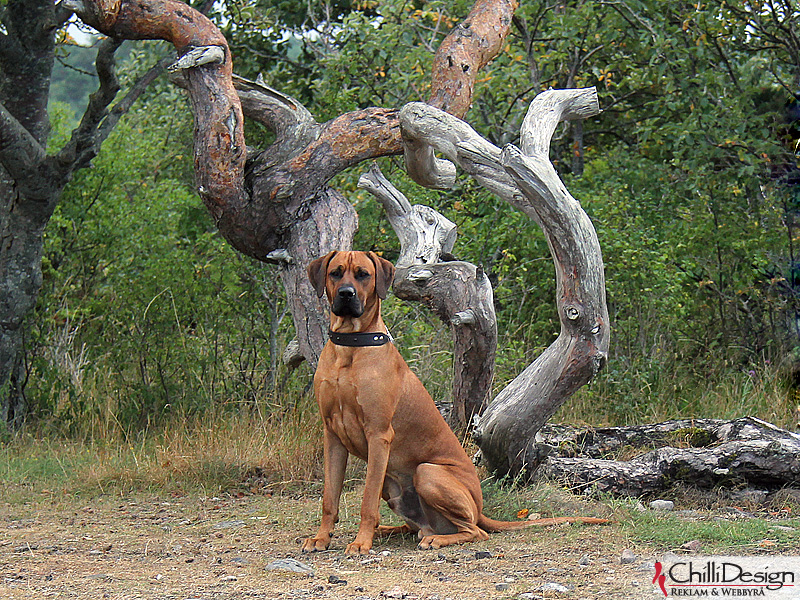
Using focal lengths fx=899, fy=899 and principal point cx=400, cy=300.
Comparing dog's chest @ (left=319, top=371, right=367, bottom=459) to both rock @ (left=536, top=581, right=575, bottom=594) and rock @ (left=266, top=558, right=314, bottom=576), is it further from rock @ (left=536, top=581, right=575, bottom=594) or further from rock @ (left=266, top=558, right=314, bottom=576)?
rock @ (left=536, top=581, right=575, bottom=594)

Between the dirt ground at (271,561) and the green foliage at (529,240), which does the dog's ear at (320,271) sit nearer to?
the dirt ground at (271,561)

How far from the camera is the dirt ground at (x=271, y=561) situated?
404 centimetres

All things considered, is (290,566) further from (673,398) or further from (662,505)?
(673,398)

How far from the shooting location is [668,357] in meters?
9.07

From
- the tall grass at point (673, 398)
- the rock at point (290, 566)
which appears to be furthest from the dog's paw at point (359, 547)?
the tall grass at point (673, 398)

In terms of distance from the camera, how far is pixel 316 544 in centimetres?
482

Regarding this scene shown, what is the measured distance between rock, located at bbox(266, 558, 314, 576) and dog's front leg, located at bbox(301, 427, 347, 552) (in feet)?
0.96

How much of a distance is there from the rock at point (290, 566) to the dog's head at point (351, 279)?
4.24 feet

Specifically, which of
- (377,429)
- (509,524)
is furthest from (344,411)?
(509,524)

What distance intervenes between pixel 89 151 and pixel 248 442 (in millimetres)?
2920

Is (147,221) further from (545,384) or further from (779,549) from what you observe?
(779,549)

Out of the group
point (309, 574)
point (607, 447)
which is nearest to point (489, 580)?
point (309, 574)

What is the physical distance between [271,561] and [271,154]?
3.13 meters

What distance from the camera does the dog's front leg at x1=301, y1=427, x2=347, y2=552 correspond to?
4844 millimetres
